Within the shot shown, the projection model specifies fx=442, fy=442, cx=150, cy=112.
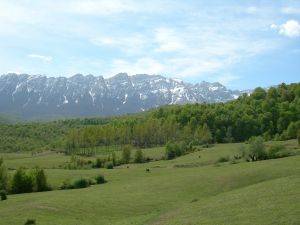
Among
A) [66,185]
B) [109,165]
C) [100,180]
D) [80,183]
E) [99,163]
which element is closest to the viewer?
[80,183]

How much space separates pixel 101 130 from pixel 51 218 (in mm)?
139803

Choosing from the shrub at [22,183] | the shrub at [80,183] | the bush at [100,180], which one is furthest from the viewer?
the bush at [100,180]

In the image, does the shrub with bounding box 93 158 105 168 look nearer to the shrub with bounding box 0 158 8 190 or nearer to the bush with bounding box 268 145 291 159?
the shrub with bounding box 0 158 8 190

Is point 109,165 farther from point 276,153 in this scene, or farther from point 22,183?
point 276,153

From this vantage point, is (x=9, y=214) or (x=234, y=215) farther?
(x=9, y=214)

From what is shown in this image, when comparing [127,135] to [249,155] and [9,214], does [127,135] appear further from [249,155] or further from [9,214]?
[9,214]

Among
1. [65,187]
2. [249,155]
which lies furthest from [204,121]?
[65,187]

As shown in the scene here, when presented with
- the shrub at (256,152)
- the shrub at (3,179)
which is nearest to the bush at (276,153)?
the shrub at (256,152)

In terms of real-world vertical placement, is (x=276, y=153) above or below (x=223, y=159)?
above

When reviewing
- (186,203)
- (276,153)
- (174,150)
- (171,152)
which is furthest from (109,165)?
(186,203)

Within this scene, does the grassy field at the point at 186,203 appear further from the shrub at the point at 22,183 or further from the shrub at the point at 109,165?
the shrub at the point at 109,165

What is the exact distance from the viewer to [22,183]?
8488cm

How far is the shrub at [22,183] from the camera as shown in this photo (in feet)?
277

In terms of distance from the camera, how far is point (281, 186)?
4784 centimetres
